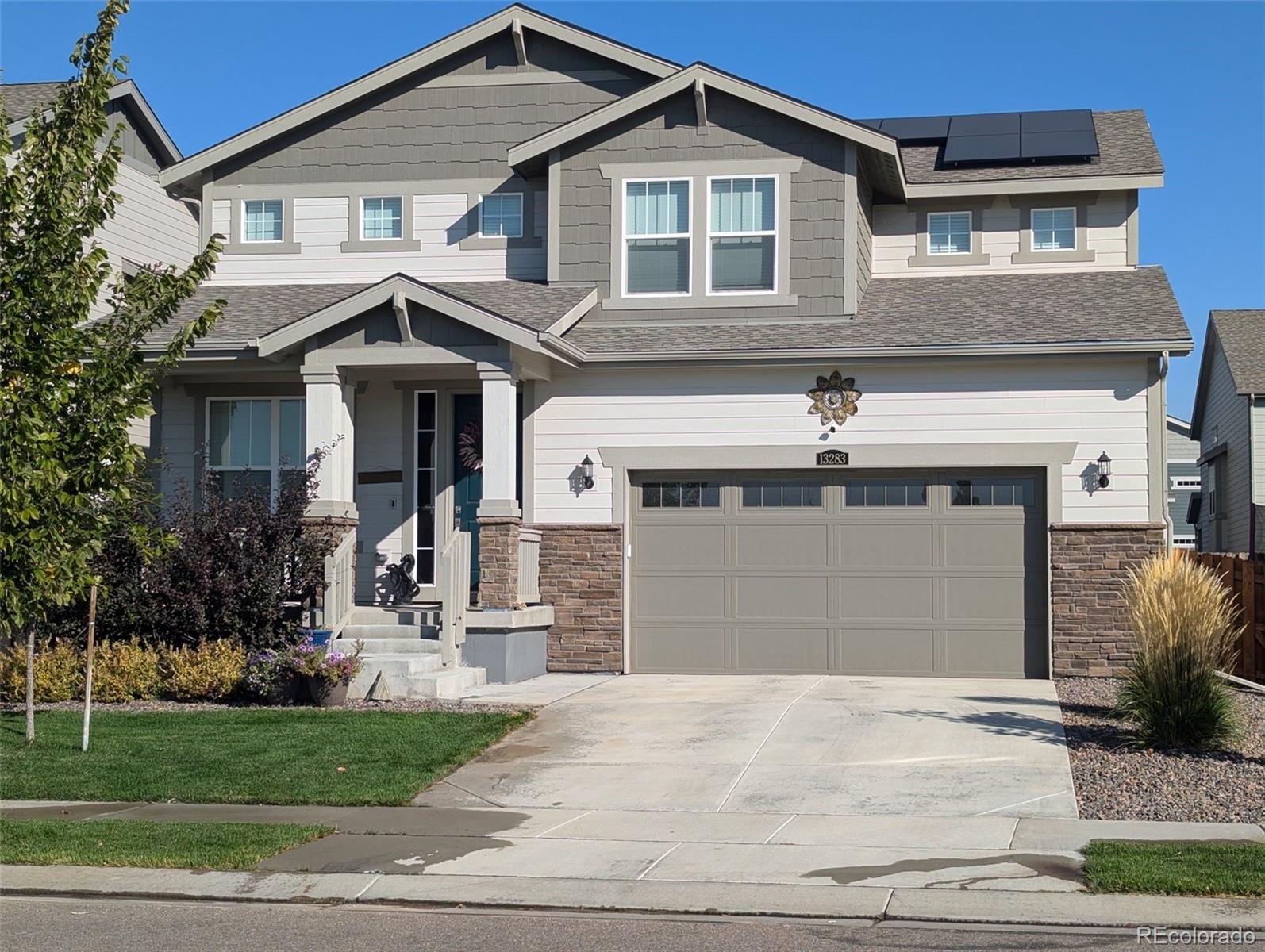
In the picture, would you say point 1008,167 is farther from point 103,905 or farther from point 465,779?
point 103,905

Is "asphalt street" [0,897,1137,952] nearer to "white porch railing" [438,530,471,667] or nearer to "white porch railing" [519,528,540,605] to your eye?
"white porch railing" [438,530,471,667]

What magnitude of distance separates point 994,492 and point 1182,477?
27965 mm

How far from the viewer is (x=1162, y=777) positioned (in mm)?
10539

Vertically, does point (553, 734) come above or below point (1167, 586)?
below

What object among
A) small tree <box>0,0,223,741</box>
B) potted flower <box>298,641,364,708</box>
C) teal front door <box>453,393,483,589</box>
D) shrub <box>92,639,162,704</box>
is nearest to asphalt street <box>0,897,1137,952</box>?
small tree <box>0,0,223,741</box>

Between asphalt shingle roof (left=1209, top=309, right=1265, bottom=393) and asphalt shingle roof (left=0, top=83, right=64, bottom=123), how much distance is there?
2180 centimetres

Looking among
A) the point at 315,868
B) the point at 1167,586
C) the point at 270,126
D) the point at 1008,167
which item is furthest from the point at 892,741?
the point at 270,126

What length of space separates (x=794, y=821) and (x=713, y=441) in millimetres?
8054

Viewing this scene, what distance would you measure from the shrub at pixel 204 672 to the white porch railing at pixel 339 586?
110 centimetres

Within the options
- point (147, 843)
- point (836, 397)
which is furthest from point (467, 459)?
point (147, 843)

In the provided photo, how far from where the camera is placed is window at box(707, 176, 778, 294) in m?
17.9

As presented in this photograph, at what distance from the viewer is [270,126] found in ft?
64.0

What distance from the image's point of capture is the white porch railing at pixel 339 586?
50.9 feet

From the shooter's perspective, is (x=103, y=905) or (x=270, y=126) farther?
(x=270, y=126)
